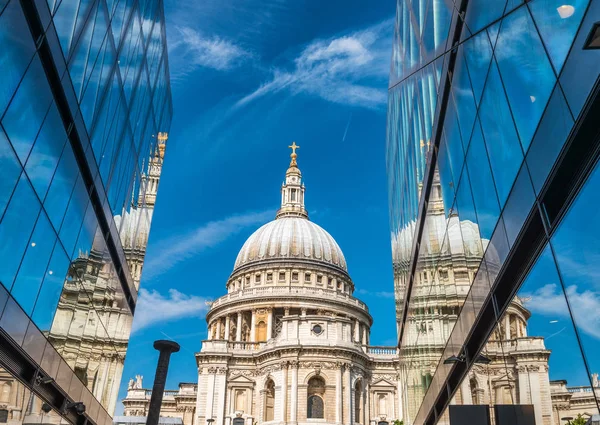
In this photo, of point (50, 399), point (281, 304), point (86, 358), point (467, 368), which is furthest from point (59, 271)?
point (281, 304)

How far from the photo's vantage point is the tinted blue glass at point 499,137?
35.3 feet

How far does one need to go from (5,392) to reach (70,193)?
20.6 ft

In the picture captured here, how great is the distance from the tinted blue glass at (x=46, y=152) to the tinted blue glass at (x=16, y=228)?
0.38 m

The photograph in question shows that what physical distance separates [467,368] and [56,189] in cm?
1253

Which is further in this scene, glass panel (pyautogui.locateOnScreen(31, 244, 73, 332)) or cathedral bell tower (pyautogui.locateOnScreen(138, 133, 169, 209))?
cathedral bell tower (pyautogui.locateOnScreen(138, 133, 169, 209))

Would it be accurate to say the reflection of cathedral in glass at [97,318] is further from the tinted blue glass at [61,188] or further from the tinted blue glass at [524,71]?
the tinted blue glass at [524,71]

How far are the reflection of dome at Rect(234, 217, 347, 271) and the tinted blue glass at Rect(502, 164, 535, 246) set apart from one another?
81.6 metres

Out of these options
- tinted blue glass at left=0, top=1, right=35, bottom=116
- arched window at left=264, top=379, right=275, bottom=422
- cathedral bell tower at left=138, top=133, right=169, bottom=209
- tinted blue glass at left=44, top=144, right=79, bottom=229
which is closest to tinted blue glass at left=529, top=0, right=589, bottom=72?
tinted blue glass at left=0, top=1, right=35, bottom=116

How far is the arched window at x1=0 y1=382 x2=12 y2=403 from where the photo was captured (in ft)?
48.1

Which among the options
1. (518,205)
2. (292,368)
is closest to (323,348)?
(292,368)

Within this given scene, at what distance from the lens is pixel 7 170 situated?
13.5 metres

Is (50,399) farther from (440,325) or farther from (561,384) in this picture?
(561,384)

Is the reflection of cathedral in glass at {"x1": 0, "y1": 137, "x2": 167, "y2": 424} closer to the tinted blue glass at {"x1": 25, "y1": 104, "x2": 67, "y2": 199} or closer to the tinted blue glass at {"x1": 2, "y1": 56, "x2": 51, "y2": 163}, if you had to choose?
the tinted blue glass at {"x1": 25, "y1": 104, "x2": 67, "y2": 199}

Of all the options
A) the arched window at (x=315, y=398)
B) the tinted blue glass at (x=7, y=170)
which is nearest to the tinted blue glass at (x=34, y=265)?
the tinted blue glass at (x=7, y=170)
